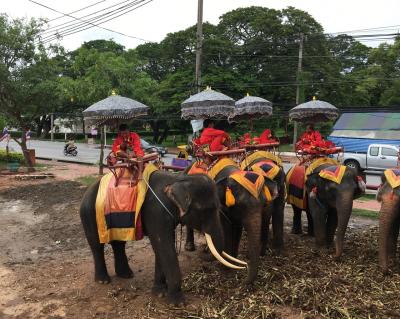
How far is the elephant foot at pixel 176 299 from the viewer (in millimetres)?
5570

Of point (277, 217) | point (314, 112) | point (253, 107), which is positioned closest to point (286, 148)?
point (253, 107)

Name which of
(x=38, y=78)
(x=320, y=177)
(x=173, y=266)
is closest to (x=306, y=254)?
(x=320, y=177)

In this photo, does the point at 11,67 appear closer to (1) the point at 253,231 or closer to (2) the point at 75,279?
(2) the point at 75,279

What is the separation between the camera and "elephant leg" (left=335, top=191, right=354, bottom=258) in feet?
22.6

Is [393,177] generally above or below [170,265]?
above

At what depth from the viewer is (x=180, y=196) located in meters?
5.32

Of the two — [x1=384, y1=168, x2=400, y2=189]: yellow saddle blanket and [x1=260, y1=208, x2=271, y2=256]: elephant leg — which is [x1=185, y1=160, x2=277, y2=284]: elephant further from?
[x1=384, y1=168, x2=400, y2=189]: yellow saddle blanket

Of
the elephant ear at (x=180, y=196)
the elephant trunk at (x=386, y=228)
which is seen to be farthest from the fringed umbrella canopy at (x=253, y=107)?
the elephant ear at (x=180, y=196)

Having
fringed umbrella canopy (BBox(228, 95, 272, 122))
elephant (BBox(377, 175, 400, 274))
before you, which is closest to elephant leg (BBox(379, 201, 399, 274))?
elephant (BBox(377, 175, 400, 274))

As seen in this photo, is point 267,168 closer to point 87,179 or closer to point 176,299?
point 176,299

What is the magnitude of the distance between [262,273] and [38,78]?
15.3 m

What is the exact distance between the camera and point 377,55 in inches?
1342

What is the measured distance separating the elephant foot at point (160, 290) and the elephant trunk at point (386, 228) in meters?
3.07

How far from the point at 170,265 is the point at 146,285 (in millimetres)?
1048
